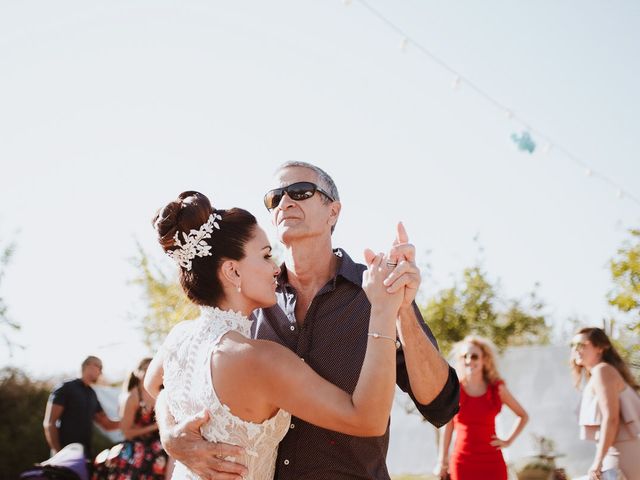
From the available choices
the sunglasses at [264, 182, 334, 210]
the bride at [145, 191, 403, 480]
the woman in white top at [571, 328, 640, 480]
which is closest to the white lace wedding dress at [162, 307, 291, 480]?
the bride at [145, 191, 403, 480]

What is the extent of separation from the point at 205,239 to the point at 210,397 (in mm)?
633

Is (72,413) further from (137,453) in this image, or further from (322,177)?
(322,177)

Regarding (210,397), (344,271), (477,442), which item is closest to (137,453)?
(477,442)

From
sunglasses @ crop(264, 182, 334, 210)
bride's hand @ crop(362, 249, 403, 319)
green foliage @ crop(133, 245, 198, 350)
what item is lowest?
bride's hand @ crop(362, 249, 403, 319)

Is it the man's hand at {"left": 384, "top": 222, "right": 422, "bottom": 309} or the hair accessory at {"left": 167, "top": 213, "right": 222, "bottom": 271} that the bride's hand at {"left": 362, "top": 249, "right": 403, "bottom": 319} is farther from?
the hair accessory at {"left": 167, "top": 213, "right": 222, "bottom": 271}

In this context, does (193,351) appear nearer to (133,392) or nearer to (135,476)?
(135,476)

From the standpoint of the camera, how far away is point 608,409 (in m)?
5.89

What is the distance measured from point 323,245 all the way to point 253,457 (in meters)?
1.15

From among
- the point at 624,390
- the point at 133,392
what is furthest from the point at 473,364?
the point at 133,392

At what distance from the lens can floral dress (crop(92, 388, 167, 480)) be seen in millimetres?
6322

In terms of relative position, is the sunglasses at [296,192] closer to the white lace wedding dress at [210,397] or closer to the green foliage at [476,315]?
the white lace wedding dress at [210,397]

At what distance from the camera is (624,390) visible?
6.05 meters

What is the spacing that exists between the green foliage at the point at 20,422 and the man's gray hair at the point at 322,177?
1230 centimetres

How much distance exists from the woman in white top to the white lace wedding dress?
386 cm
